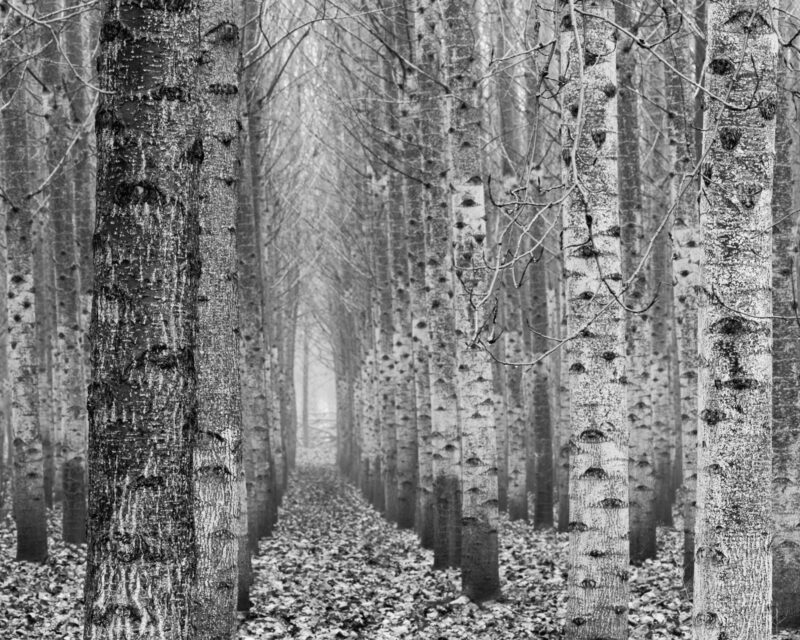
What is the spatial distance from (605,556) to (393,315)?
11.1 meters

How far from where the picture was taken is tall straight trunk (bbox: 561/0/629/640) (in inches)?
239

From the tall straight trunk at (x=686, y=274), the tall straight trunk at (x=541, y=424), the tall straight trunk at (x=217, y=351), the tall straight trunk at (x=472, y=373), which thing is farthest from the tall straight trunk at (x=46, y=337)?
the tall straight trunk at (x=686, y=274)

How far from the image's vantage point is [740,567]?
4129mm

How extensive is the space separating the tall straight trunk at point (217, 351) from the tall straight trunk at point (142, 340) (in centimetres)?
267

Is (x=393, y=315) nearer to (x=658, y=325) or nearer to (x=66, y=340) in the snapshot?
(x=658, y=325)

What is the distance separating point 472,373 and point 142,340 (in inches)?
231

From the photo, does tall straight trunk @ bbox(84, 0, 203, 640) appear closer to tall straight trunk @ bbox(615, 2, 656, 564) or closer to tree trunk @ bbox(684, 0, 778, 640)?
tree trunk @ bbox(684, 0, 778, 640)

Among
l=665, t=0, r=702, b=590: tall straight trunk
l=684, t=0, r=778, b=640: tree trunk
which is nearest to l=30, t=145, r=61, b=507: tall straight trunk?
l=665, t=0, r=702, b=590: tall straight trunk

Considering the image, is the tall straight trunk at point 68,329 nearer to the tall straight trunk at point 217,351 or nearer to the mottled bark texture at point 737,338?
the tall straight trunk at point 217,351

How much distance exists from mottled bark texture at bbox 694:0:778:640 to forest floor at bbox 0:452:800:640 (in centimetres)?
354

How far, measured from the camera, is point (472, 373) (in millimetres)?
8891

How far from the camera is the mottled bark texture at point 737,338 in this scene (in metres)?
4.14

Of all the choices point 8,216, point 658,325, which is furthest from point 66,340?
point 658,325

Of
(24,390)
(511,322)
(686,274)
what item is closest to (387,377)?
(511,322)
